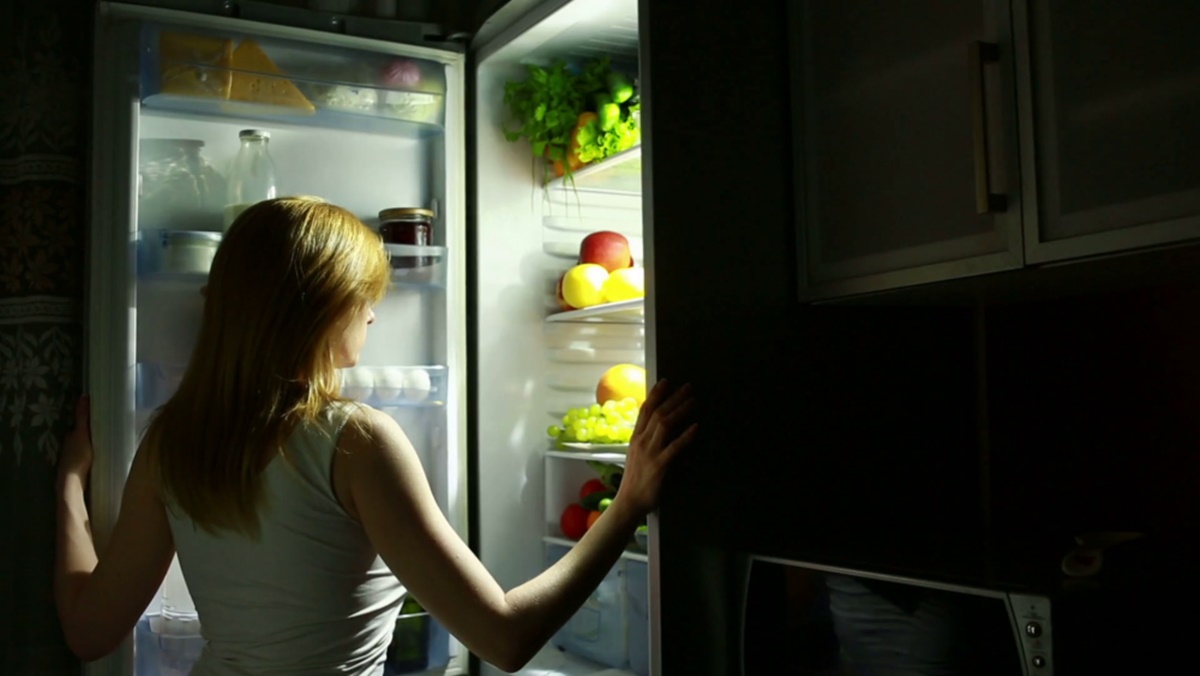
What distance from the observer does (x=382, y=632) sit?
140 centimetres

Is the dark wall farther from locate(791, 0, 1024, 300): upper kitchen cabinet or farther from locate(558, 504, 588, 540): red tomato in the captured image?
locate(558, 504, 588, 540): red tomato

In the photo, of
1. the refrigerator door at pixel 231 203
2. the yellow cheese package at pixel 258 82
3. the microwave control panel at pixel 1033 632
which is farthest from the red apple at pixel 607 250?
the microwave control panel at pixel 1033 632

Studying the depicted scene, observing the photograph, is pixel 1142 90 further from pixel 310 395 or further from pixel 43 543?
pixel 43 543

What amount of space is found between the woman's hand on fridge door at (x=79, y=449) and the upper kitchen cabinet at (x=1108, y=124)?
145 cm

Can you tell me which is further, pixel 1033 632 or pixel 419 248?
pixel 419 248

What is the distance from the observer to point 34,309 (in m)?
1.81

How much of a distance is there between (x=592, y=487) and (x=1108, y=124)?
3.76 ft

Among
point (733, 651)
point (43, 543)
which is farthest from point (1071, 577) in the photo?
point (43, 543)

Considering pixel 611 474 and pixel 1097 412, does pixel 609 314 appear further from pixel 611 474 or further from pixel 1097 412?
pixel 1097 412

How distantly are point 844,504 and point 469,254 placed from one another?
2.79ft

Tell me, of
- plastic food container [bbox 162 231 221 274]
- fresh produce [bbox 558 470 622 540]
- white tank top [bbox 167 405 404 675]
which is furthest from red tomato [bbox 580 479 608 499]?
plastic food container [bbox 162 231 221 274]

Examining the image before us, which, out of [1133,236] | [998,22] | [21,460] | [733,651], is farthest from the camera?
[21,460]

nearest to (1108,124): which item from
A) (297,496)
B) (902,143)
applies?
(902,143)

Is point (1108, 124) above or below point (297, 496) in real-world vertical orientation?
above
